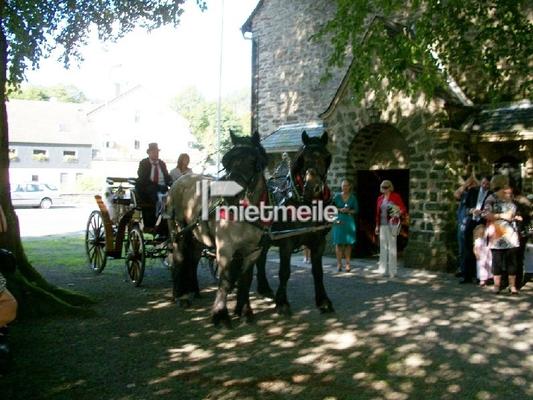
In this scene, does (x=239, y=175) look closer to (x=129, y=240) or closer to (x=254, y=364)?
(x=254, y=364)

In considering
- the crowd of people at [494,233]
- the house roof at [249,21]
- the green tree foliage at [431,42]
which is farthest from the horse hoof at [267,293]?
the house roof at [249,21]

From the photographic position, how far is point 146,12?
1272 cm

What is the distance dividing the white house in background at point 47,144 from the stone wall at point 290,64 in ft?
109

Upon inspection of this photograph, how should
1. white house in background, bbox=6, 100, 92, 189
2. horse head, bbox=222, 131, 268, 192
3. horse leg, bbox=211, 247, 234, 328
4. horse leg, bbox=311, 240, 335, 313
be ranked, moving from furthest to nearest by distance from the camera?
white house in background, bbox=6, 100, 92, 189 < horse leg, bbox=311, 240, 335, 313 < horse leg, bbox=211, 247, 234, 328 < horse head, bbox=222, 131, 268, 192

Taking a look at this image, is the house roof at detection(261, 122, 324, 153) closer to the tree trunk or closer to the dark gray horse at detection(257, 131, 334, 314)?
the dark gray horse at detection(257, 131, 334, 314)

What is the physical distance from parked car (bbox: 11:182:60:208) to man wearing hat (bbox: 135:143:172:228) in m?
28.9

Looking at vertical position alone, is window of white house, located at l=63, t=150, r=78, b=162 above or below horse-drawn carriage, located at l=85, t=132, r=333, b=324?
above

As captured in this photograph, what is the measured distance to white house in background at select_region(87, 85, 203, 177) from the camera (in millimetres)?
55844

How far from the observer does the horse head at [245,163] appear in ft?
22.4

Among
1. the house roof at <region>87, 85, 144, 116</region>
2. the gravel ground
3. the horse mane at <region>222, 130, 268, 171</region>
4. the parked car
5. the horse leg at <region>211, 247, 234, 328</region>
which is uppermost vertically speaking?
the house roof at <region>87, 85, 144, 116</region>

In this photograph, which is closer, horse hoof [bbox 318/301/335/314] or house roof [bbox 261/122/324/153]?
horse hoof [bbox 318/301/335/314]

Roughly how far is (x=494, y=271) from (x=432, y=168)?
3259 mm

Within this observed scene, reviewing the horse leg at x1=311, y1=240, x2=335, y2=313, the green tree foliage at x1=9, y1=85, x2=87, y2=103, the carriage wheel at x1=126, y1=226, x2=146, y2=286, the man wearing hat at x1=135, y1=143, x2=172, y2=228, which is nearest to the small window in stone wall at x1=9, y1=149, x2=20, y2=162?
the green tree foliage at x1=9, y1=85, x2=87, y2=103

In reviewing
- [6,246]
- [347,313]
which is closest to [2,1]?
[6,246]
